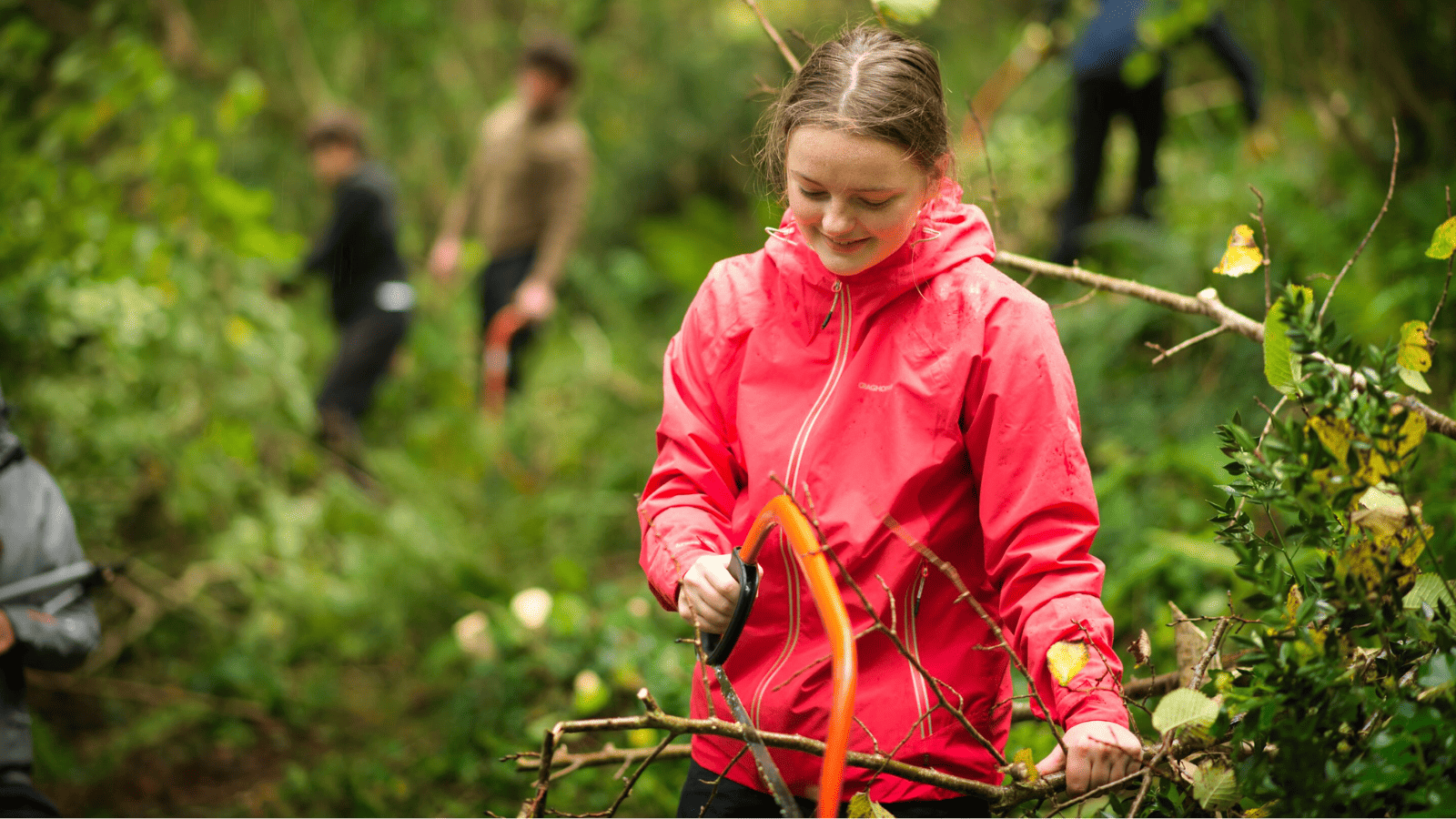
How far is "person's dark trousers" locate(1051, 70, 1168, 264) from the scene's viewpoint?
5070 mm

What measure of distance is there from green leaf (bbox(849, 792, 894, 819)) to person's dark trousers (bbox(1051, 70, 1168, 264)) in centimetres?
415

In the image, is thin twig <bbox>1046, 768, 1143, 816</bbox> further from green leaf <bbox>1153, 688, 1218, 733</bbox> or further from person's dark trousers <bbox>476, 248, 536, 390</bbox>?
person's dark trousers <bbox>476, 248, 536, 390</bbox>

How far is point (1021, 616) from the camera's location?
4.87ft

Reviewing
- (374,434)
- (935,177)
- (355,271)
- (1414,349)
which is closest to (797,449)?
(935,177)

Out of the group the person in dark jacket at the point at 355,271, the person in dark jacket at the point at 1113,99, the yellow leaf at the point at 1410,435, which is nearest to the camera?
the yellow leaf at the point at 1410,435

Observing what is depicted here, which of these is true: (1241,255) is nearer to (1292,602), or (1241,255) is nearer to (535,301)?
(1292,602)

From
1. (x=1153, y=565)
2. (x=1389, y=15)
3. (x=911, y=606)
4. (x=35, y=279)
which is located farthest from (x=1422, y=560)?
(x=35, y=279)

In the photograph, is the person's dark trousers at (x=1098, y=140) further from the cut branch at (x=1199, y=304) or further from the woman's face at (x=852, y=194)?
the woman's face at (x=852, y=194)

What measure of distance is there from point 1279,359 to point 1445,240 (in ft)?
1.12

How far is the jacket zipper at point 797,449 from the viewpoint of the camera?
5.48 ft

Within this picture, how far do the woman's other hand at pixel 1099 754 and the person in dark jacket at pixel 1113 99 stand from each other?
412 cm

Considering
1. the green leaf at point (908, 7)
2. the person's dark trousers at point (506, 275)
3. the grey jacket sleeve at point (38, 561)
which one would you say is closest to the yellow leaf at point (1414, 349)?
the green leaf at point (908, 7)

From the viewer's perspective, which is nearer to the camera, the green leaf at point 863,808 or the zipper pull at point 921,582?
the green leaf at point 863,808

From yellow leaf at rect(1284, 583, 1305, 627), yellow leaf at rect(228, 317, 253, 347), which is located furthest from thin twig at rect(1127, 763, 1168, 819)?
yellow leaf at rect(228, 317, 253, 347)
